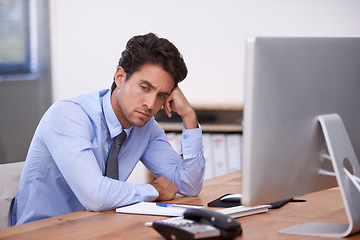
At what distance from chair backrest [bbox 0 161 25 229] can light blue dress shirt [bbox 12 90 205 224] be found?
0.9 inches

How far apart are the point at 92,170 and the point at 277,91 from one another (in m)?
0.75

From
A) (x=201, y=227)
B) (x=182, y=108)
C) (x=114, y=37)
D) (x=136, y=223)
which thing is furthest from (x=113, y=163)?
(x=114, y=37)

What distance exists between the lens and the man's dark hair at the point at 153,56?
201 cm

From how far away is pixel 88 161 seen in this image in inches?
67.6

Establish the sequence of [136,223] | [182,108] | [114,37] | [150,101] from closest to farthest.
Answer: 1. [136,223]
2. [150,101]
3. [182,108]
4. [114,37]

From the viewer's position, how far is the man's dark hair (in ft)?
6.59

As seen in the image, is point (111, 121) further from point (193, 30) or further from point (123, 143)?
point (193, 30)

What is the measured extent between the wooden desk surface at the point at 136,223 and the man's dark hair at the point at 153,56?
1.69 feet

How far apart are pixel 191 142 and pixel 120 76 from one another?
383mm

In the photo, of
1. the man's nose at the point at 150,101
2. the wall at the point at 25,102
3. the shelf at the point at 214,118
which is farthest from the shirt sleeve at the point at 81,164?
the wall at the point at 25,102

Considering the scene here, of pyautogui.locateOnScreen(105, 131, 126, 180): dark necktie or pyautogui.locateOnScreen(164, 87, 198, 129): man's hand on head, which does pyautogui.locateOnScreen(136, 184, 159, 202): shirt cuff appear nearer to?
pyautogui.locateOnScreen(105, 131, 126, 180): dark necktie

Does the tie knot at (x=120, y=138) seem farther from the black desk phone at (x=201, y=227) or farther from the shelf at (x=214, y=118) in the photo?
the shelf at (x=214, y=118)

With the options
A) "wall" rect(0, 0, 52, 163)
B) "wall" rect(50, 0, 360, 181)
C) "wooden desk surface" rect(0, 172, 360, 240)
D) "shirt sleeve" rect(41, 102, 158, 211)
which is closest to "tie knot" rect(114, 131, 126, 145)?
"shirt sleeve" rect(41, 102, 158, 211)

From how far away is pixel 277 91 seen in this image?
119cm
